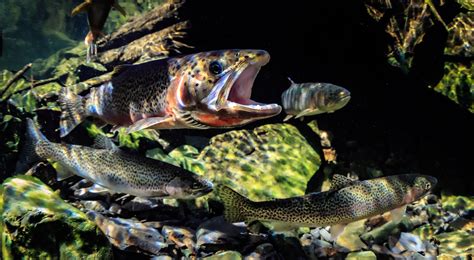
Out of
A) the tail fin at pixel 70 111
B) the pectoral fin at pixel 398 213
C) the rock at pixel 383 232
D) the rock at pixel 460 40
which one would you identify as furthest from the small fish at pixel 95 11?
the rock at pixel 460 40

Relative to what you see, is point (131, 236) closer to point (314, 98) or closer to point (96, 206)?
point (96, 206)

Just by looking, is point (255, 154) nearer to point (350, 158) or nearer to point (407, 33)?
point (350, 158)

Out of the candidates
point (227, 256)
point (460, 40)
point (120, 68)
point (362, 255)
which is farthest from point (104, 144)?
point (460, 40)

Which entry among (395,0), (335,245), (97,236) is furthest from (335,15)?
(97,236)

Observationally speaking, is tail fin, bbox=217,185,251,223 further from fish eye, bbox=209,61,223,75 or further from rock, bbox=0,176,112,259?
fish eye, bbox=209,61,223,75

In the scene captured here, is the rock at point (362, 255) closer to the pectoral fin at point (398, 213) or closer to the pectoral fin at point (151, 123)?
the pectoral fin at point (398, 213)

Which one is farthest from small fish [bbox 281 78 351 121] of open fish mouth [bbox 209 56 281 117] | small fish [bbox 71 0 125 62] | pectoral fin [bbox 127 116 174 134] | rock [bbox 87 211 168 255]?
small fish [bbox 71 0 125 62]
